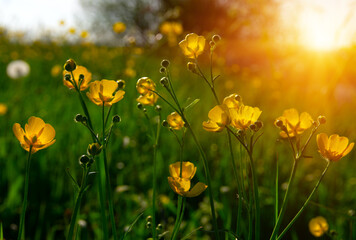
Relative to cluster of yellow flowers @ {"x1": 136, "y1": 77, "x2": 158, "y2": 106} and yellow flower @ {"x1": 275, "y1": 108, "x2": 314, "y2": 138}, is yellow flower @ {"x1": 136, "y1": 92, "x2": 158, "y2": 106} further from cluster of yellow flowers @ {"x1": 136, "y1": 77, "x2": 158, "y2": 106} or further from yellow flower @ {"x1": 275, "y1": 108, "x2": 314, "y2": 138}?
yellow flower @ {"x1": 275, "y1": 108, "x2": 314, "y2": 138}

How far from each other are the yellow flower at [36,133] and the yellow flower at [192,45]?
0.30 meters

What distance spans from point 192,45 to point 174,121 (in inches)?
7.4

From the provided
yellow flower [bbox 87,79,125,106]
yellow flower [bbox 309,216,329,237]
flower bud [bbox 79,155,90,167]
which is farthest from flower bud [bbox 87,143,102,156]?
yellow flower [bbox 309,216,329,237]

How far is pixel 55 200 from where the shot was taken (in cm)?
166

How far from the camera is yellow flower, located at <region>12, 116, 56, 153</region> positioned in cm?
67

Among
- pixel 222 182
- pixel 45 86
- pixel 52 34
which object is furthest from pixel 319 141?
pixel 52 34

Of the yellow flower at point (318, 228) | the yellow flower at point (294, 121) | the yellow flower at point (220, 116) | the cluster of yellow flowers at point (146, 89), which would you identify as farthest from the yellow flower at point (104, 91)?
the yellow flower at point (318, 228)

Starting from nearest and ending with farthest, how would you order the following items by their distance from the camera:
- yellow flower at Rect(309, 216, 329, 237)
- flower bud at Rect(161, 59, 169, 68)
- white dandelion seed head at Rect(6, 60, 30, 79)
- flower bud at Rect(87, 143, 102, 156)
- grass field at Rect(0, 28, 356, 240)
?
1. flower bud at Rect(87, 143, 102, 156)
2. flower bud at Rect(161, 59, 169, 68)
3. yellow flower at Rect(309, 216, 329, 237)
4. grass field at Rect(0, 28, 356, 240)
5. white dandelion seed head at Rect(6, 60, 30, 79)

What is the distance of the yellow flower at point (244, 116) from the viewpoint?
702 mm

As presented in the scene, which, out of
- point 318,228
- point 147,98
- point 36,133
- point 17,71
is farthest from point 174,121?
point 17,71

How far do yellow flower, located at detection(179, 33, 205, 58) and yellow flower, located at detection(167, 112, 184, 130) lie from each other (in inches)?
6.0

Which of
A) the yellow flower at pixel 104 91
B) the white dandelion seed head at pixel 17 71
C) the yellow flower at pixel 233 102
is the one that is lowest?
the yellow flower at pixel 233 102

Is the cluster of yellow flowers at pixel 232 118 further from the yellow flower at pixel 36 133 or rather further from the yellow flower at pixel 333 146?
the yellow flower at pixel 36 133

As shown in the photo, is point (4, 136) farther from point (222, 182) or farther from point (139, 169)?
point (222, 182)
